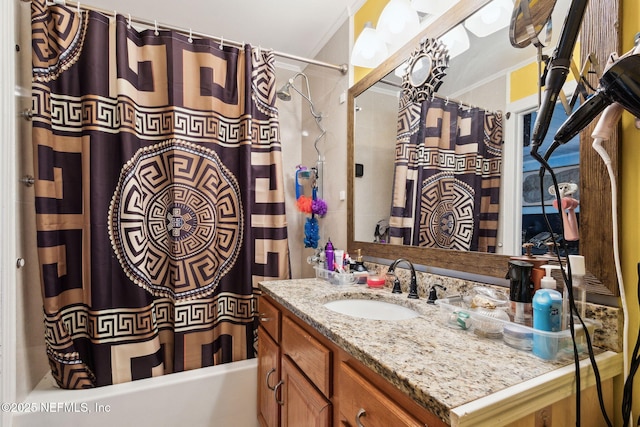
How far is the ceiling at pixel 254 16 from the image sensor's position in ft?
5.63

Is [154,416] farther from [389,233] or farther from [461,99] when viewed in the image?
[461,99]

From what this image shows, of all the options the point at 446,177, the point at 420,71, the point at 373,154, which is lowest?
the point at 446,177

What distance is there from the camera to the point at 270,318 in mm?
1314

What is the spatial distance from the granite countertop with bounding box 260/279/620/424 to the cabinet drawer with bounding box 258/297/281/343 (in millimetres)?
253

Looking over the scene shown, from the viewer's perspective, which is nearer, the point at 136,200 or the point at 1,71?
the point at 1,71

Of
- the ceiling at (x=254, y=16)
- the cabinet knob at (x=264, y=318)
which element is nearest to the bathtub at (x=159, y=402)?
the cabinet knob at (x=264, y=318)

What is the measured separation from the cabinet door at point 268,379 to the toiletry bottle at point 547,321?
911 millimetres

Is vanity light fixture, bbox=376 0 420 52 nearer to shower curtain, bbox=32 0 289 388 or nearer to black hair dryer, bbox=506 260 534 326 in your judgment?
shower curtain, bbox=32 0 289 388

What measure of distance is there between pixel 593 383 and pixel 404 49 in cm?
135

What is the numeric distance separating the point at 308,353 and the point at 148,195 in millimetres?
1135

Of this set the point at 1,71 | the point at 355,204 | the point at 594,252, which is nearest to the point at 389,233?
the point at 355,204

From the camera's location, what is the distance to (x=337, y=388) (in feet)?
2.73

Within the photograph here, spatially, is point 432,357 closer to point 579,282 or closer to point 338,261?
point 579,282

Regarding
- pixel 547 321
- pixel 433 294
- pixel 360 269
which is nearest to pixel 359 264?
pixel 360 269
